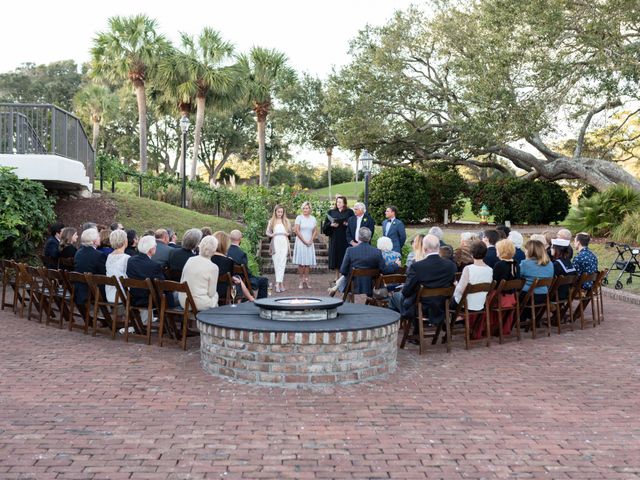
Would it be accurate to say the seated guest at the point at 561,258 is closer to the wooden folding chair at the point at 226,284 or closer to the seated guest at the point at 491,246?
the seated guest at the point at 491,246

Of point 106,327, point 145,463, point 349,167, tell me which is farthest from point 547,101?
point 349,167

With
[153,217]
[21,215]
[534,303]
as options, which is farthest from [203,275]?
[153,217]

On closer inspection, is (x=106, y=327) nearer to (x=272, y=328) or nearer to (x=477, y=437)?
(x=272, y=328)

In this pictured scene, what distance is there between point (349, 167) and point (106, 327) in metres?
62.7

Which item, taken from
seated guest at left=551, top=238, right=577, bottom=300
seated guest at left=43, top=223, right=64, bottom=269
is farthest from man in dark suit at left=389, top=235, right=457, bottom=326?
seated guest at left=43, top=223, right=64, bottom=269

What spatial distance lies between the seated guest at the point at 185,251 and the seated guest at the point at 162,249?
0.49 m

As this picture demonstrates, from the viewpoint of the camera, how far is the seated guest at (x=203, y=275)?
7.85 m

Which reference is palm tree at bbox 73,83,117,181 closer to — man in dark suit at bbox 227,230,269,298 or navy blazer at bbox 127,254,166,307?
man in dark suit at bbox 227,230,269,298

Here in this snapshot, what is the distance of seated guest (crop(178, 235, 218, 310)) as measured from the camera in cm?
785

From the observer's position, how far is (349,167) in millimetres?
71312

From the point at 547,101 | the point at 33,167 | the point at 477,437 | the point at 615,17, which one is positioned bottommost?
the point at 477,437

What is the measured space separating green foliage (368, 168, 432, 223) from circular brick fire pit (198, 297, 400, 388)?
21368mm

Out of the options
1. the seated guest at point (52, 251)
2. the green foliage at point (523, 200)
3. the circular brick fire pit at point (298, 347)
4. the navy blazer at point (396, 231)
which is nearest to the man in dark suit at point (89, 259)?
the seated guest at point (52, 251)

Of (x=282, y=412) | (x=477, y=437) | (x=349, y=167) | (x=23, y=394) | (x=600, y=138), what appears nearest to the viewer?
(x=477, y=437)
